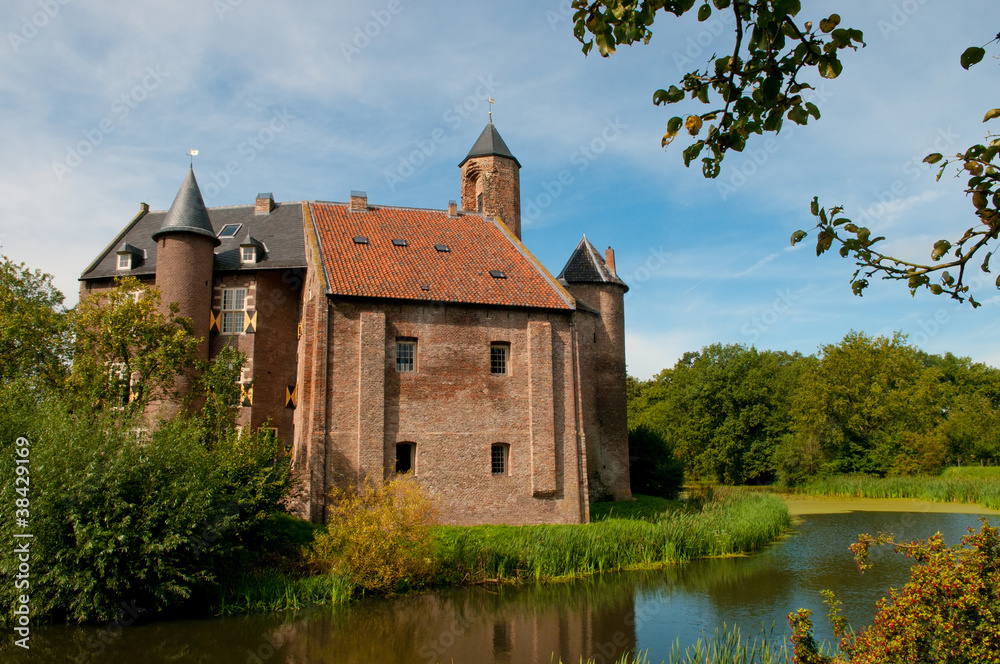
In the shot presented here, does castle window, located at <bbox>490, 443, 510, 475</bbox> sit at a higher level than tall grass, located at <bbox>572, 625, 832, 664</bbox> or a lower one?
higher

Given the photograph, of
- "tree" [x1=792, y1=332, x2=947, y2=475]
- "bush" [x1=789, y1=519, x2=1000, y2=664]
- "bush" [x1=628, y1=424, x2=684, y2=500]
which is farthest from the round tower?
"tree" [x1=792, y1=332, x2=947, y2=475]

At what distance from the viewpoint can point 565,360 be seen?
2189 centimetres

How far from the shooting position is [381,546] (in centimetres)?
1533

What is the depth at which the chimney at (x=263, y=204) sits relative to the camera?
27.7 meters

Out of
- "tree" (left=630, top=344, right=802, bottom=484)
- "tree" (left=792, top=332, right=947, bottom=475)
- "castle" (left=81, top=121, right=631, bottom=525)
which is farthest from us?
"tree" (left=630, top=344, right=802, bottom=484)

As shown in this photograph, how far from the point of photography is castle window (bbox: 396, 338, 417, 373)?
2028 centimetres

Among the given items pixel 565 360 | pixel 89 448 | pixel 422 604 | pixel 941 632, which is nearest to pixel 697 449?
pixel 565 360

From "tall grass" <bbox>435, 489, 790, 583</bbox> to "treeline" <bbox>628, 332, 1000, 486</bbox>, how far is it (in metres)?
11.0

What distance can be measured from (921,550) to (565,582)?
12.0 meters

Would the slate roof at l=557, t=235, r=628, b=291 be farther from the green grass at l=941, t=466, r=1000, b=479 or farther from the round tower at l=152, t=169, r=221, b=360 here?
the green grass at l=941, t=466, r=1000, b=479

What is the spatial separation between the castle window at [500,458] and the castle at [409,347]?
4 centimetres

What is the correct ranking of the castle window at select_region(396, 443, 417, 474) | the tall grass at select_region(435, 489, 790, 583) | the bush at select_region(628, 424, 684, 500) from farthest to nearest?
the bush at select_region(628, 424, 684, 500) < the castle window at select_region(396, 443, 417, 474) < the tall grass at select_region(435, 489, 790, 583)

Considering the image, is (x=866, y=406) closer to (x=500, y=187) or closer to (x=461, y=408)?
(x=500, y=187)

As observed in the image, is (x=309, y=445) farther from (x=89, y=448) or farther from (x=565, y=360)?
(x=565, y=360)
